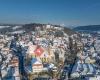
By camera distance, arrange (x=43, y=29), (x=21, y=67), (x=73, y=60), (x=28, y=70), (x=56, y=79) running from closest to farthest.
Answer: (x=56, y=79)
(x=28, y=70)
(x=21, y=67)
(x=73, y=60)
(x=43, y=29)

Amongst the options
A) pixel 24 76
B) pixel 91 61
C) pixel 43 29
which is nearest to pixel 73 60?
pixel 91 61

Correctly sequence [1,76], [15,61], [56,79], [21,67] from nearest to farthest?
[56,79] → [1,76] → [21,67] → [15,61]

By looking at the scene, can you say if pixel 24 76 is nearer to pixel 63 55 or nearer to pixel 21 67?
pixel 21 67

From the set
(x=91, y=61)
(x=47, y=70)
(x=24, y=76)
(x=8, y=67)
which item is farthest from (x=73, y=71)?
(x=91, y=61)

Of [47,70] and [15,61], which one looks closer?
[47,70]

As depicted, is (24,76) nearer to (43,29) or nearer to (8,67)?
(8,67)

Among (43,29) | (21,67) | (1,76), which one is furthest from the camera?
(43,29)

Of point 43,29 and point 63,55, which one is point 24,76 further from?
point 43,29

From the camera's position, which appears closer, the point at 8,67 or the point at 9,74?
the point at 9,74

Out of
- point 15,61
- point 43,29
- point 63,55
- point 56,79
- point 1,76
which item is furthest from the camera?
point 43,29
